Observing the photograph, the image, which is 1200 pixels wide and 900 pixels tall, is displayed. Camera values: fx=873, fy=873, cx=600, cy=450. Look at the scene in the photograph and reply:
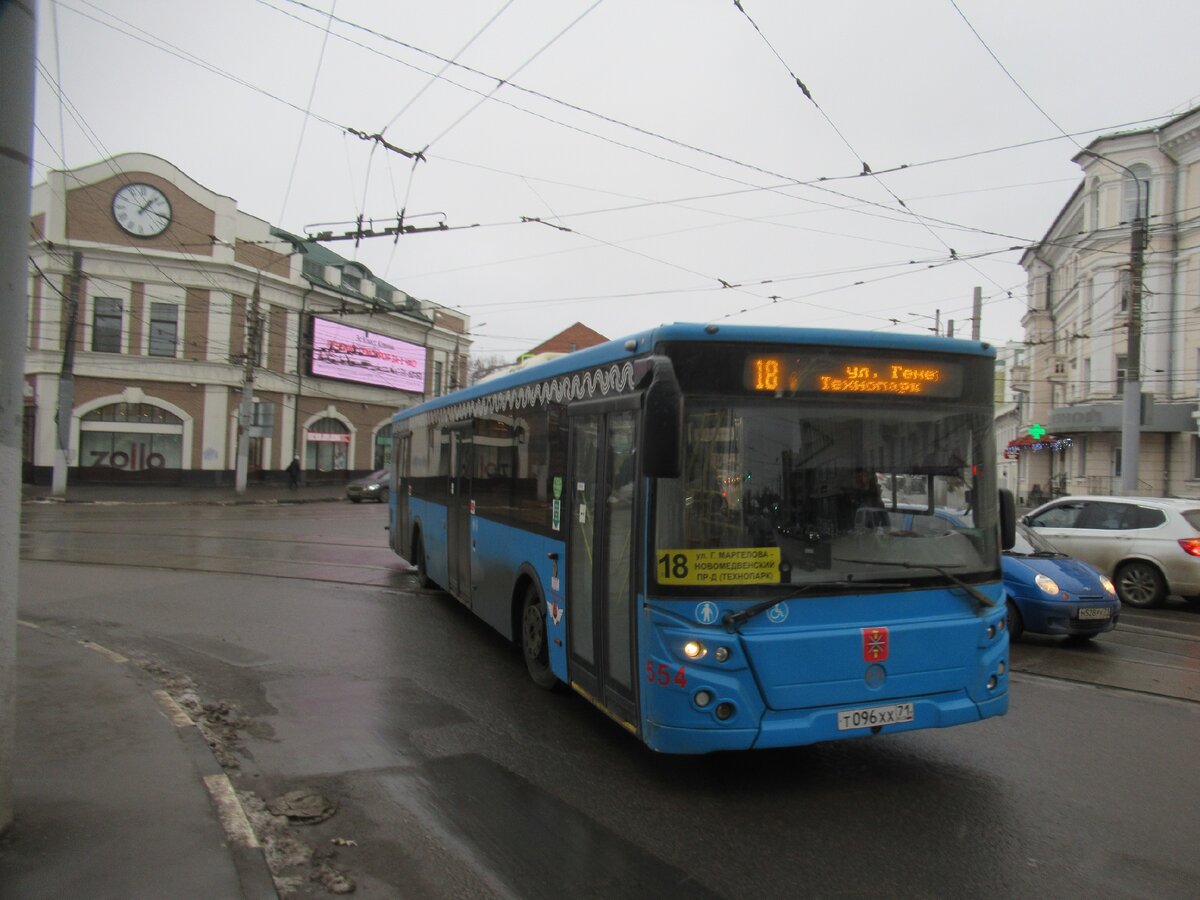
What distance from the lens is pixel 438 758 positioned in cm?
550

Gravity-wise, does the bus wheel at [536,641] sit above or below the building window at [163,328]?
below

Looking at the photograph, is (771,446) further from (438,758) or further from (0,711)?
(0,711)

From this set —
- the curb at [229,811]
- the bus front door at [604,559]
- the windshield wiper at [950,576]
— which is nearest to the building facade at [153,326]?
the curb at [229,811]

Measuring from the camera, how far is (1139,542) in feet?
39.9

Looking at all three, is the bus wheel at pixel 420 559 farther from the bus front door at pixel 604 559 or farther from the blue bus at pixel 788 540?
the blue bus at pixel 788 540

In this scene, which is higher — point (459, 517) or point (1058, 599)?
point (459, 517)

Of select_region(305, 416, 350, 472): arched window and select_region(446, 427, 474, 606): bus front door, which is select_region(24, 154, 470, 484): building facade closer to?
select_region(305, 416, 350, 472): arched window

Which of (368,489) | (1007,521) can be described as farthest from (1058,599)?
(368,489)

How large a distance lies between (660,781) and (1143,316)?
105ft

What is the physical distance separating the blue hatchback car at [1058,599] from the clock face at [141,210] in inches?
1482

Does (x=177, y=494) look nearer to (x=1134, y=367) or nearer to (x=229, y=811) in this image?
(x=1134, y=367)

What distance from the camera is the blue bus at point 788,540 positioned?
464 centimetres

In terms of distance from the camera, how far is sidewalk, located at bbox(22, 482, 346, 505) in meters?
31.2

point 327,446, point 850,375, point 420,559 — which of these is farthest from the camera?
point 327,446
